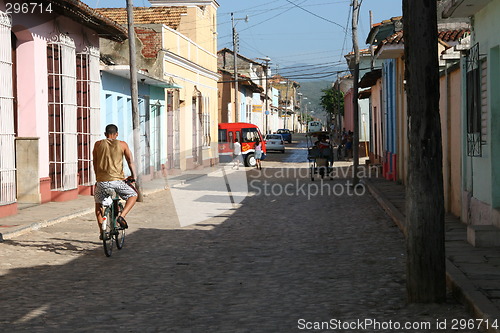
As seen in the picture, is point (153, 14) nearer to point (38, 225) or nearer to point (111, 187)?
point (38, 225)

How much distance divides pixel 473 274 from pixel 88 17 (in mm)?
13136

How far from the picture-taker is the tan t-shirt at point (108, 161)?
10.2 m

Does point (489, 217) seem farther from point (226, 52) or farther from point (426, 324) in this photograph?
A: point (226, 52)

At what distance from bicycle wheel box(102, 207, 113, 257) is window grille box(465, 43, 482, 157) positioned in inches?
204

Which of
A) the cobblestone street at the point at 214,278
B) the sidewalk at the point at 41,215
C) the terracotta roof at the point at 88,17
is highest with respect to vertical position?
the terracotta roof at the point at 88,17

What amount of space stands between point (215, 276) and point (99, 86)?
13025 millimetres

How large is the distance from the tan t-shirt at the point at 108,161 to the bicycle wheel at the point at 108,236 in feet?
1.43

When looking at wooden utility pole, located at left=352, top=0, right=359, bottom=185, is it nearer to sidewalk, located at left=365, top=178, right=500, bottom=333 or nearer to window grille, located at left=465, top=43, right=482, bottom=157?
sidewalk, located at left=365, top=178, right=500, bottom=333

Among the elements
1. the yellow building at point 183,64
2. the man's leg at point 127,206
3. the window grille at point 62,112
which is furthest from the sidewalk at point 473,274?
the yellow building at point 183,64

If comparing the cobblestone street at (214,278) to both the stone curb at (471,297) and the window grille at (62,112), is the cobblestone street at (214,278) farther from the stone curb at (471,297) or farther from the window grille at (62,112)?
the window grille at (62,112)

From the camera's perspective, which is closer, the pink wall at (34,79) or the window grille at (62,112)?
the pink wall at (34,79)

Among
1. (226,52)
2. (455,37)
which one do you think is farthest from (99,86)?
(226,52)

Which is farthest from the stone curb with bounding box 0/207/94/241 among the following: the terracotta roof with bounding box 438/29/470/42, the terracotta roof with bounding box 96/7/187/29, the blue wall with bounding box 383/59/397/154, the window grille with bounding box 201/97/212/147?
the window grille with bounding box 201/97/212/147

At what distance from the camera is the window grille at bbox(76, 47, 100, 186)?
63.7ft
